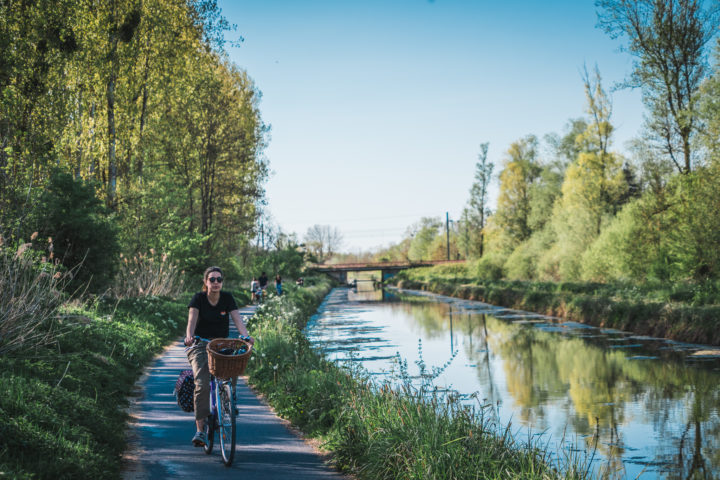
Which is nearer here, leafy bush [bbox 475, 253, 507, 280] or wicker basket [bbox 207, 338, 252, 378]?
wicker basket [bbox 207, 338, 252, 378]

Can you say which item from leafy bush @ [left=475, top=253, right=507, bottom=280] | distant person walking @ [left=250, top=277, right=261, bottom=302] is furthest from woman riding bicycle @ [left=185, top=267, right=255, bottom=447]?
leafy bush @ [left=475, top=253, right=507, bottom=280]

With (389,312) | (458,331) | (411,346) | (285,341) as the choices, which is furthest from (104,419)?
(389,312)

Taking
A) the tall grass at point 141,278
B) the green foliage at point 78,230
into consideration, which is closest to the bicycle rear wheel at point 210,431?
the green foliage at point 78,230

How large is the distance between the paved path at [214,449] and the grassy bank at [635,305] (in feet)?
50.7

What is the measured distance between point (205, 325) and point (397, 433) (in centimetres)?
244

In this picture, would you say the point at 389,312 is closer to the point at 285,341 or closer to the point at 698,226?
the point at 698,226

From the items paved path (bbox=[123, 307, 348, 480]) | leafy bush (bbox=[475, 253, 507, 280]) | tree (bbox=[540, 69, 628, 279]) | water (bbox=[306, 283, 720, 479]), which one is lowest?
water (bbox=[306, 283, 720, 479])

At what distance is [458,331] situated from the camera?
1045 inches

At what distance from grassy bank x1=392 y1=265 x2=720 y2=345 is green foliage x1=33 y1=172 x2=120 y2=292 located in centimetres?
1759

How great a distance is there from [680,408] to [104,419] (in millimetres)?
10190

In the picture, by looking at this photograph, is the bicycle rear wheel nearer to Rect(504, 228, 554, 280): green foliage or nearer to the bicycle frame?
the bicycle frame

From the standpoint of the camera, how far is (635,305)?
77.8 ft

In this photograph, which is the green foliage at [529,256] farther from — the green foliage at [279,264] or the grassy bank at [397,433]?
the grassy bank at [397,433]

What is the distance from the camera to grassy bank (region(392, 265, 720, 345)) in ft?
65.4
